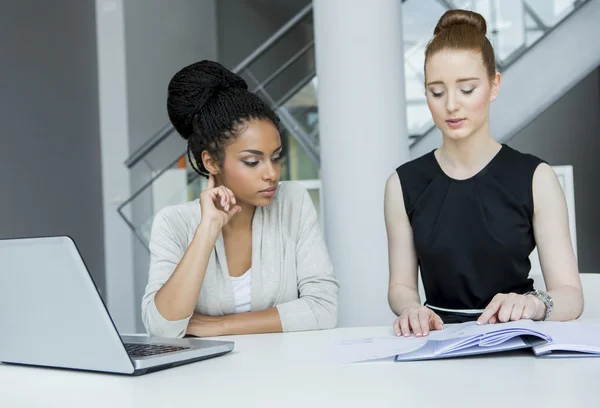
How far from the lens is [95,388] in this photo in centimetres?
110

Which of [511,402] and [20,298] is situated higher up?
[20,298]

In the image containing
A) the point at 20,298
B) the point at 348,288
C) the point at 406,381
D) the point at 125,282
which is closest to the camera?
the point at 406,381

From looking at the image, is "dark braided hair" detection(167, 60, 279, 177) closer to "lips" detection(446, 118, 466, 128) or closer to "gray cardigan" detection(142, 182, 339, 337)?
"gray cardigan" detection(142, 182, 339, 337)

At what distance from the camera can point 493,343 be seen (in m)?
1.15

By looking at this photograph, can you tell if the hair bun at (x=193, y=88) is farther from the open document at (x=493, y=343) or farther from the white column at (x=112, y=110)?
the white column at (x=112, y=110)

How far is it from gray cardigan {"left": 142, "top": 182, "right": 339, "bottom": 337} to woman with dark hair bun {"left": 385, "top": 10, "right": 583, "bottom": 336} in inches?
8.7

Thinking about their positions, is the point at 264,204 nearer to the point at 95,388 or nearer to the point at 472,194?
the point at 472,194

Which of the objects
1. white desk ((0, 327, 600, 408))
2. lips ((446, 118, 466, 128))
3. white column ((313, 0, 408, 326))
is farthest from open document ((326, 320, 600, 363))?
white column ((313, 0, 408, 326))

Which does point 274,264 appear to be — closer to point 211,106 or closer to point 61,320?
point 211,106

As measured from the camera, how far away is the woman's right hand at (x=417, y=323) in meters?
1.34

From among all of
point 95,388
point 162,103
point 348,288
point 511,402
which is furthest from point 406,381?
point 162,103

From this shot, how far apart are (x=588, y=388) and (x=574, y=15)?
331 cm

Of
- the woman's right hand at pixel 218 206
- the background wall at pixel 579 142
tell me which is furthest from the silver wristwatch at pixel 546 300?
the background wall at pixel 579 142

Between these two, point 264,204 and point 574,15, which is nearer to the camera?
point 264,204
